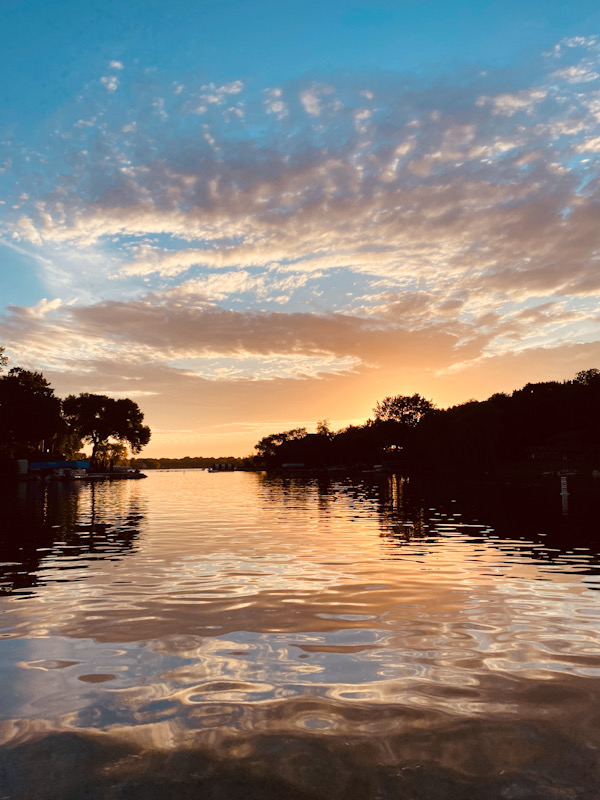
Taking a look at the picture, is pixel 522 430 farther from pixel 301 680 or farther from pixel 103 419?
pixel 301 680

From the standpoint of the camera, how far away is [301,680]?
679 centimetres

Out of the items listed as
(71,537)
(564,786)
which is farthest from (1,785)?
(71,537)

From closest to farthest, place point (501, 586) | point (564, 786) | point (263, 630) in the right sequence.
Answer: point (564, 786)
point (263, 630)
point (501, 586)

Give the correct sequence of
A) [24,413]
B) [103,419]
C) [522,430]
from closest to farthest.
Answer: [24,413] → [522,430] → [103,419]

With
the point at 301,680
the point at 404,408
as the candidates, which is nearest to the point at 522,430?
the point at 404,408

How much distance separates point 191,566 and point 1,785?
1165cm

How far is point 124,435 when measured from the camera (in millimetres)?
161375

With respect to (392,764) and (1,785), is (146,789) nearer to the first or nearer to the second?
(1,785)

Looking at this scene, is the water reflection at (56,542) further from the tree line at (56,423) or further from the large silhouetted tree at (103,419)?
the large silhouetted tree at (103,419)

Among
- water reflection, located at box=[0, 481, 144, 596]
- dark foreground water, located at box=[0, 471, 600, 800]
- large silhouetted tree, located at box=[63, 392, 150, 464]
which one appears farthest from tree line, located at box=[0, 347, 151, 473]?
dark foreground water, located at box=[0, 471, 600, 800]

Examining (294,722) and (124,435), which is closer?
(294,722)

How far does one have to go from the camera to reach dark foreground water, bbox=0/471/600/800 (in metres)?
4.61

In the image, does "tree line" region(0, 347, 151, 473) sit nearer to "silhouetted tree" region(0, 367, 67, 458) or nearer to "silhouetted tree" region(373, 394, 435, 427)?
"silhouetted tree" region(0, 367, 67, 458)

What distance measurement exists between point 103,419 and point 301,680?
6197 inches
